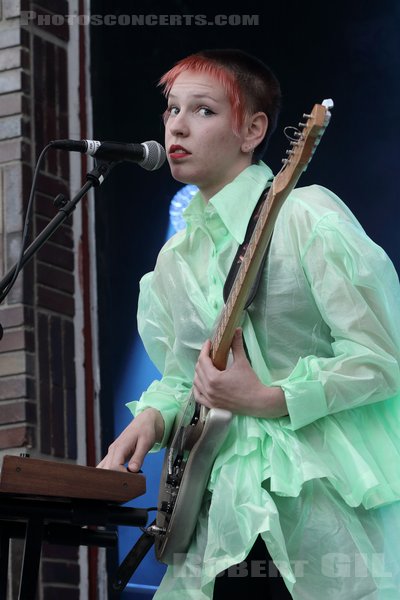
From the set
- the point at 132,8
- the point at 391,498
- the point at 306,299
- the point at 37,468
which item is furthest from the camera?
the point at 132,8

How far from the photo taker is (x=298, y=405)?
2.04 m

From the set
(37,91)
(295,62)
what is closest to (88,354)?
(37,91)

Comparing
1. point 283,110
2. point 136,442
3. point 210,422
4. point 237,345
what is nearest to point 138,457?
point 136,442

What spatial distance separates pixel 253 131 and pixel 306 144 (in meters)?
0.44

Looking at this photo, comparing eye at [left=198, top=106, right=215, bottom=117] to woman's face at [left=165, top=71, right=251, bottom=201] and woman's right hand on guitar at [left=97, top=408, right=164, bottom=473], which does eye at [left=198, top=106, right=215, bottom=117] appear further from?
woman's right hand on guitar at [left=97, top=408, right=164, bottom=473]

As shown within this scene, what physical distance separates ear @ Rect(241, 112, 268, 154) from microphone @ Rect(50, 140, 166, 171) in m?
0.21

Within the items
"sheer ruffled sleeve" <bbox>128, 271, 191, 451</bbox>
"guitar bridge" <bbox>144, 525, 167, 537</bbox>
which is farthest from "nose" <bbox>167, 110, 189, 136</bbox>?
"guitar bridge" <bbox>144, 525, 167, 537</bbox>

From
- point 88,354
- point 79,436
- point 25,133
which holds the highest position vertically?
point 25,133

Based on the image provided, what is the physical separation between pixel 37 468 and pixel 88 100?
6.85 feet

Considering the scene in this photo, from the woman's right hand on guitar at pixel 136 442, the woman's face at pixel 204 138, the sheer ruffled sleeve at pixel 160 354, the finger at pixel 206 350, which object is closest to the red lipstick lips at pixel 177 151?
the woman's face at pixel 204 138

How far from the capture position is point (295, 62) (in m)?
3.50

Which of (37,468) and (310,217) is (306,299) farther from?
(37,468)

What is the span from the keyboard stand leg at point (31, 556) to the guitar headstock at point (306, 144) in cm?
72

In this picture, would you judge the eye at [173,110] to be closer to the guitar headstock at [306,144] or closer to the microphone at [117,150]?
the microphone at [117,150]
